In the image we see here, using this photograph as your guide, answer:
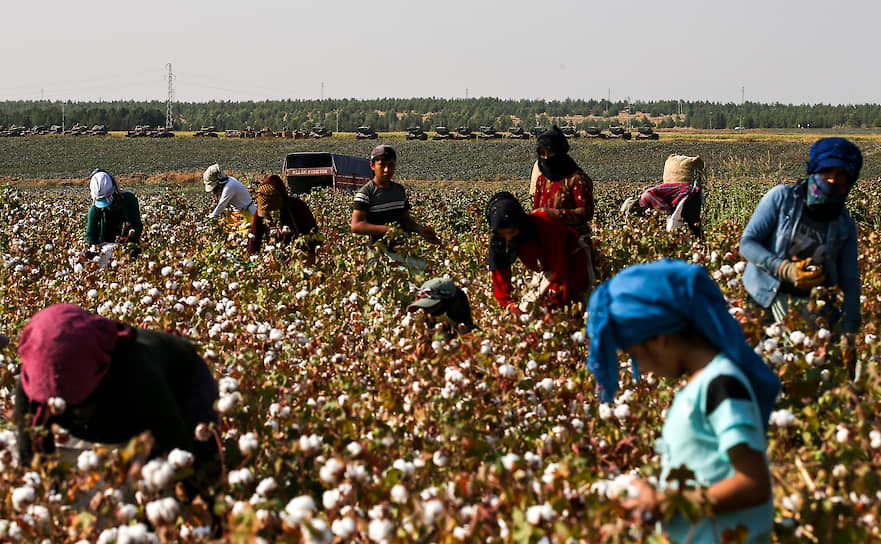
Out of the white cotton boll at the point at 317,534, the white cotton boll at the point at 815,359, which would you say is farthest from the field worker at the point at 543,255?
the white cotton boll at the point at 317,534

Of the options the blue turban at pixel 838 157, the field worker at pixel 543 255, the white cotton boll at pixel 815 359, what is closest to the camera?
the white cotton boll at pixel 815 359

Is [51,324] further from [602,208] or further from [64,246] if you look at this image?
[602,208]

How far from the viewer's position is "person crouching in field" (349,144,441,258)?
20.7 ft

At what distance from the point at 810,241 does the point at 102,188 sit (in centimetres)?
545

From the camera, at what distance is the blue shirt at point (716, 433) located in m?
1.95

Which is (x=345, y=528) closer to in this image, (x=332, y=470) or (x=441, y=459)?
(x=332, y=470)

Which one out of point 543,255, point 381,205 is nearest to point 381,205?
point 381,205

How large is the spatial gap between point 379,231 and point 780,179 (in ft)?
22.8

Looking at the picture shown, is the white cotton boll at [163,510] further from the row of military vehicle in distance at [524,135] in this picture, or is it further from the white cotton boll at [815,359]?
the row of military vehicle in distance at [524,135]

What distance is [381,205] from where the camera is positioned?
6406 millimetres

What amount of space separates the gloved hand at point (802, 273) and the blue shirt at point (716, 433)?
1.99 metres

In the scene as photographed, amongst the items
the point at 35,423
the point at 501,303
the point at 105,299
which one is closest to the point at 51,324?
the point at 35,423

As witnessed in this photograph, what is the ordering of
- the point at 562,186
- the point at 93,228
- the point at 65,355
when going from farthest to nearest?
the point at 93,228, the point at 562,186, the point at 65,355

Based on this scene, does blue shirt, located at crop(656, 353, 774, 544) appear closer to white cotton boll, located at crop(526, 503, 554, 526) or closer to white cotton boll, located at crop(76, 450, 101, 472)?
white cotton boll, located at crop(526, 503, 554, 526)
